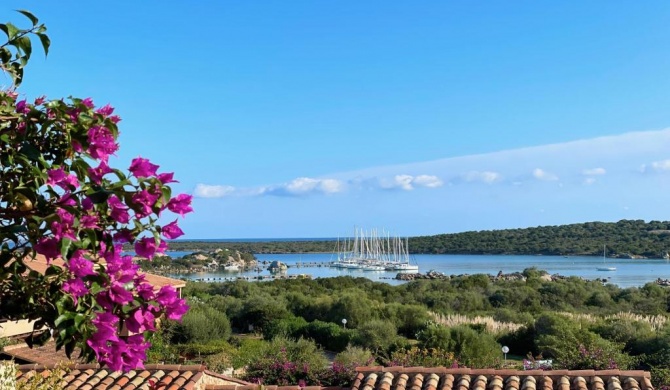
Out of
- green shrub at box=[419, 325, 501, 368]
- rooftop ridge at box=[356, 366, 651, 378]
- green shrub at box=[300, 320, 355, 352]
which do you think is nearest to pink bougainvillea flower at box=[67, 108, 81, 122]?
rooftop ridge at box=[356, 366, 651, 378]

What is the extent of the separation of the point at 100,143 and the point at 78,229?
0.36 meters

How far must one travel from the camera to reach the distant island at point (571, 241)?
94.1 m

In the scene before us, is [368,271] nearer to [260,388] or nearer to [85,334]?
[260,388]

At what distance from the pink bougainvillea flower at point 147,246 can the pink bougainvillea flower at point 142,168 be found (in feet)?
0.76

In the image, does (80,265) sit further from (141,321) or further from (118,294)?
(141,321)

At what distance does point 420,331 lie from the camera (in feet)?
69.1

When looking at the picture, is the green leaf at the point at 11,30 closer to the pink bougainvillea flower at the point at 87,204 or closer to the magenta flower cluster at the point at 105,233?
the magenta flower cluster at the point at 105,233

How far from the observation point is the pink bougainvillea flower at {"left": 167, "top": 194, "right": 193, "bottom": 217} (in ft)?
7.59

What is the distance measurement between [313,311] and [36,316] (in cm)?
2637

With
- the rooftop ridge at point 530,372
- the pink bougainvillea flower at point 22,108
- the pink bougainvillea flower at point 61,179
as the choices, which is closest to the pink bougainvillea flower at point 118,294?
the pink bougainvillea flower at point 61,179

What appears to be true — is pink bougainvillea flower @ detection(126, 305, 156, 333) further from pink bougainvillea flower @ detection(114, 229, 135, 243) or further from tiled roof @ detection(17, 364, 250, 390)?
tiled roof @ detection(17, 364, 250, 390)

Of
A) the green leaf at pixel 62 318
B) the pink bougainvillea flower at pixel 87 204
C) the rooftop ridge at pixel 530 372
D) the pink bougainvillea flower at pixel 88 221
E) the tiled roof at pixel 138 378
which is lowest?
the tiled roof at pixel 138 378

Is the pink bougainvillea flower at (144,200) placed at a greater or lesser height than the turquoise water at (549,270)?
greater

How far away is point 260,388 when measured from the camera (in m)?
7.55
